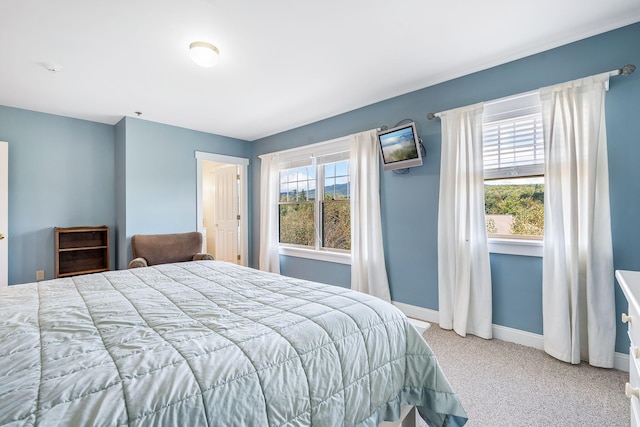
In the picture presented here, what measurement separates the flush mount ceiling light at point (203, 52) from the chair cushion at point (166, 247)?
253cm

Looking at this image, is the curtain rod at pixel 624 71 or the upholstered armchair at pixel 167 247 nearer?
the curtain rod at pixel 624 71

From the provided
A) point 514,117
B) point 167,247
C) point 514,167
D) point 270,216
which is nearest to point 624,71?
point 514,117

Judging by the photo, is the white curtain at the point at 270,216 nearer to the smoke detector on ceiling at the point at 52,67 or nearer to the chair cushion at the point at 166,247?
the chair cushion at the point at 166,247

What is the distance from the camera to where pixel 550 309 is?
233 centimetres

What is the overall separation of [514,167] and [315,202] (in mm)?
2451

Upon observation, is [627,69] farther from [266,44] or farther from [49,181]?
[49,181]

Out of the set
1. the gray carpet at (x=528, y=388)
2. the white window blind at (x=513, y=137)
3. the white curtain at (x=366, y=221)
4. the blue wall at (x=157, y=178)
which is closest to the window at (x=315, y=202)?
the white curtain at (x=366, y=221)

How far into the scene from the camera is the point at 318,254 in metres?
4.18

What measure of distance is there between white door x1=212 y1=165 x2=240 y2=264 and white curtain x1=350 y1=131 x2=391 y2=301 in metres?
2.50

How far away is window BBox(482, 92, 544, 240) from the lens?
8.30 feet

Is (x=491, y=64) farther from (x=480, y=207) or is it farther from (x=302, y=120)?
(x=302, y=120)

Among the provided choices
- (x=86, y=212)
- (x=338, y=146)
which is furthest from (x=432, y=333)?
(x=86, y=212)

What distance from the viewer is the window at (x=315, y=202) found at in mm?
3998

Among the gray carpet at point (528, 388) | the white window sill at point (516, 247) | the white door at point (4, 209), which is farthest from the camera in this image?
the white door at point (4, 209)
